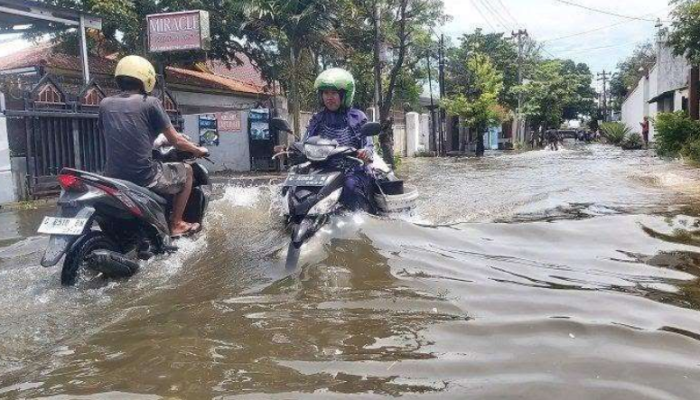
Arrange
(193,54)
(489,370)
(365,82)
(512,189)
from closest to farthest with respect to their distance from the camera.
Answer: (489,370), (512,189), (193,54), (365,82)

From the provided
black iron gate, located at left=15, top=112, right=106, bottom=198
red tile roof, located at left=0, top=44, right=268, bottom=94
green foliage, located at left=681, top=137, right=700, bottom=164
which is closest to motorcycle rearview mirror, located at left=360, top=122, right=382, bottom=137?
black iron gate, located at left=15, top=112, right=106, bottom=198

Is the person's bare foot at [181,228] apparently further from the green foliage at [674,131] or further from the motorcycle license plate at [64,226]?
the green foliage at [674,131]

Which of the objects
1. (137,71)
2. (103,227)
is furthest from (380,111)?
(103,227)

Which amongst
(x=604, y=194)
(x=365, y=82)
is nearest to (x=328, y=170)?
(x=604, y=194)

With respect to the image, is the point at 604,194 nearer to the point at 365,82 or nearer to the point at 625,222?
the point at 625,222

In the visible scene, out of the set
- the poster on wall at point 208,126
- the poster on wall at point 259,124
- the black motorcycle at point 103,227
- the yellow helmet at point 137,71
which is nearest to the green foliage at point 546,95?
the poster on wall at point 259,124

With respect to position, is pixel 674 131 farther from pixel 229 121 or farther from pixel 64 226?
pixel 64 226

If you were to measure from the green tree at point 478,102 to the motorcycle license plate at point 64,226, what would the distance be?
92.0 ft

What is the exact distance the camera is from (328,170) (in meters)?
5.32

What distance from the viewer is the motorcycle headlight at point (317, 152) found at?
17.3ft

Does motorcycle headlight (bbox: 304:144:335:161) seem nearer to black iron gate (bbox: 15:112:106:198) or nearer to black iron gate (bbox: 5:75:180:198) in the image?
black iron gate (bbox: 5:75:180:198)

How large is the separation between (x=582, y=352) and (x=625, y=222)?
12.3ft

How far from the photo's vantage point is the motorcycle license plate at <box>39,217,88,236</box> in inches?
160

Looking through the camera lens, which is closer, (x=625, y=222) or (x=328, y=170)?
(x=328, y=170)
